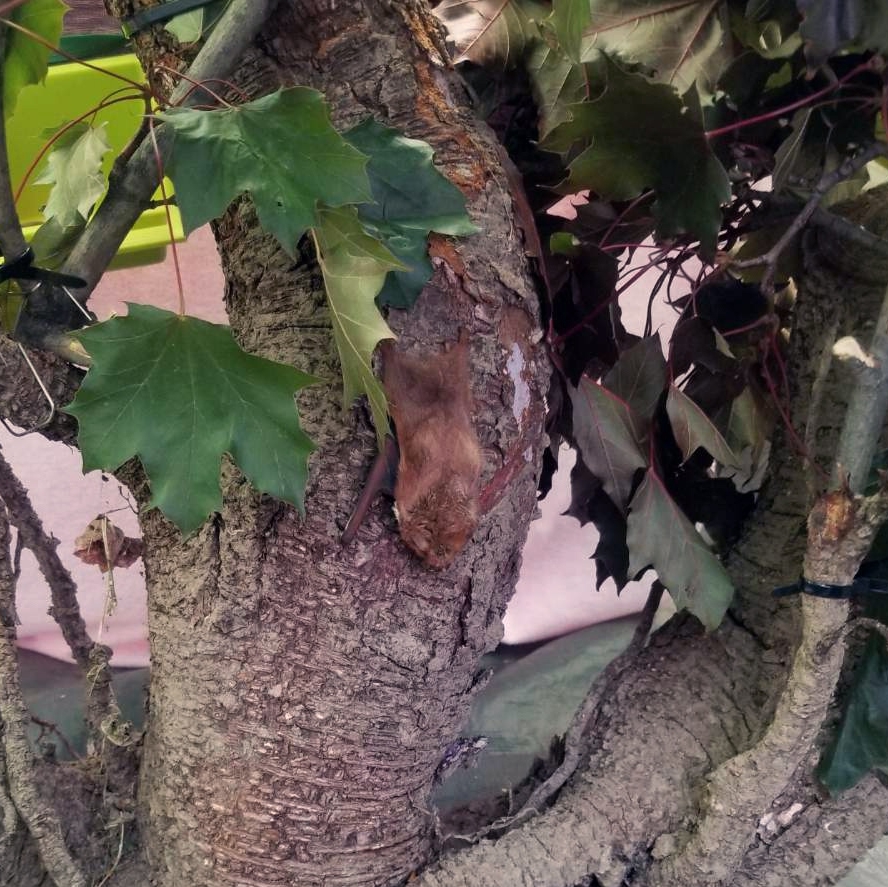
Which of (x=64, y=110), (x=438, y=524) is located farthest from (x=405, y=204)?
(x=64, y=110)

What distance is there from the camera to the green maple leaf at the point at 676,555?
21.0 inches

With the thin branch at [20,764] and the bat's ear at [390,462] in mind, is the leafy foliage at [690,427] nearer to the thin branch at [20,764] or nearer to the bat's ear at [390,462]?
the bat's ear at [390,462]

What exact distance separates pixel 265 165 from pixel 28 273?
0.48 ft

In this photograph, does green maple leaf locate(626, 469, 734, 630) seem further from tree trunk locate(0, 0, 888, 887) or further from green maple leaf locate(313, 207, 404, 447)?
green maple leaf locate(313, 207, 404, 447)

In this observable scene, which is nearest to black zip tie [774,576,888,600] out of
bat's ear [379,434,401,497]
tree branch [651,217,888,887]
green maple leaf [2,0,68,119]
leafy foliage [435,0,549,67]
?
tree branch [651,217,888,887]

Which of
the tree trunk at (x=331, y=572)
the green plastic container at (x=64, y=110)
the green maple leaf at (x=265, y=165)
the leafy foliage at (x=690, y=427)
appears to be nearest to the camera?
the green maple leaf at (x=265, y=165)

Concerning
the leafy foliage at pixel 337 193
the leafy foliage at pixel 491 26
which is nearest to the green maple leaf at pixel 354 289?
the leafy foliage at pixel 337 193

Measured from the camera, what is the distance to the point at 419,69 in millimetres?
460

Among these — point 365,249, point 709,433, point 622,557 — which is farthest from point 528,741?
point 365,249

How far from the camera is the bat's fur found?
0.42 meters

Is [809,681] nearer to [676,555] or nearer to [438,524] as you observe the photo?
[676,555]

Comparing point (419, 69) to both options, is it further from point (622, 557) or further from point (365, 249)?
point (622, 557)

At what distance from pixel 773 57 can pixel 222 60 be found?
1.19 ft

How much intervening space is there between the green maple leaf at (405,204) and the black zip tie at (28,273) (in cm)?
15
